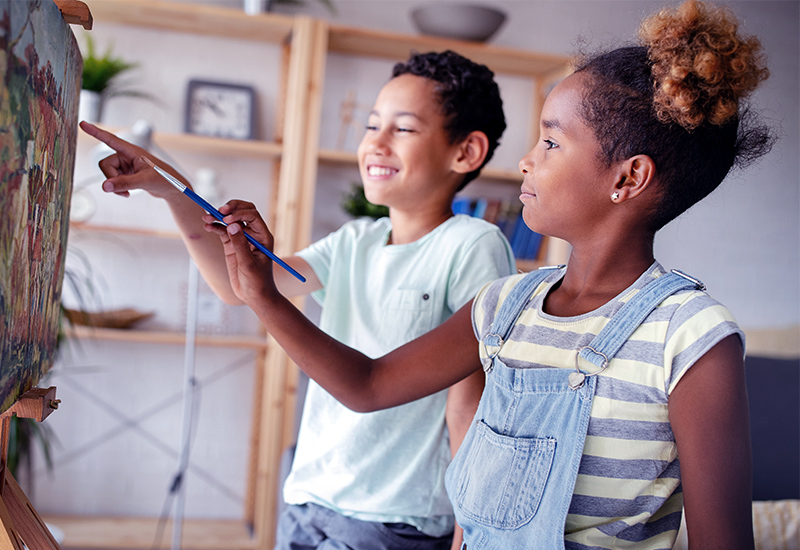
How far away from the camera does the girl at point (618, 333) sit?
2.32 feet

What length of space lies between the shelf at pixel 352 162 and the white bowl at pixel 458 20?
53 cm

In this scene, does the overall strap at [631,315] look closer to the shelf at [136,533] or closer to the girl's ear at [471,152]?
the girl's ear at [471,152]

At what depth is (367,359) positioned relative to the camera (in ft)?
3.27

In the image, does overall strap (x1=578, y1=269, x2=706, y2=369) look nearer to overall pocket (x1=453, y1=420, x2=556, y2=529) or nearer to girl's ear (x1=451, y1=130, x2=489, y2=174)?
overall pocket (x1=453, y1=420, x2=556, y2=529)

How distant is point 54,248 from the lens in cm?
93

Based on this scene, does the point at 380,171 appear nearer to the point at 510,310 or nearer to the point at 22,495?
the point at 510,310

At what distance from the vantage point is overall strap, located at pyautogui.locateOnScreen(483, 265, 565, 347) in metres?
0.90

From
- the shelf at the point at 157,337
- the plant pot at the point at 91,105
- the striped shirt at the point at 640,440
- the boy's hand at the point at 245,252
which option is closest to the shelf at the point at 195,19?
the plant pot at the point at 91,105

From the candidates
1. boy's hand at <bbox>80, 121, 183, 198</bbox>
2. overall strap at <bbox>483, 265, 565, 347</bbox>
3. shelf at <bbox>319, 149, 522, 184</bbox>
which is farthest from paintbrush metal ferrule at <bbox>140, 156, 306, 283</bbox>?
shelf at <bbox>319, 149, 522, 184</bbox>

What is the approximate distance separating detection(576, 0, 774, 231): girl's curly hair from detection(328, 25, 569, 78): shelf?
1810 millimetres

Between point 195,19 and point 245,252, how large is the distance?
1973 millimetres

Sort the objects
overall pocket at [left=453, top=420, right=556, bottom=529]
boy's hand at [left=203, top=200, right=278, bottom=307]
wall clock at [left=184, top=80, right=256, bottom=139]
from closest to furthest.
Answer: overall pocket at [left=453, top=420, right=556, bottom=529]
boy's hand at [left=203, top=200, right=278, bottom=307]
wall clock at [left=184, top=80, right=256, bottom=139]

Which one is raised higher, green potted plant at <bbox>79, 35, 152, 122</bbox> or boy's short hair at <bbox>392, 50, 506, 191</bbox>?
green potted plant at <bbox>79, 35, 152, 122</bbox>

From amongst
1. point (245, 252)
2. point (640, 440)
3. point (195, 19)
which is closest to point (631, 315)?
point (640, 440)
